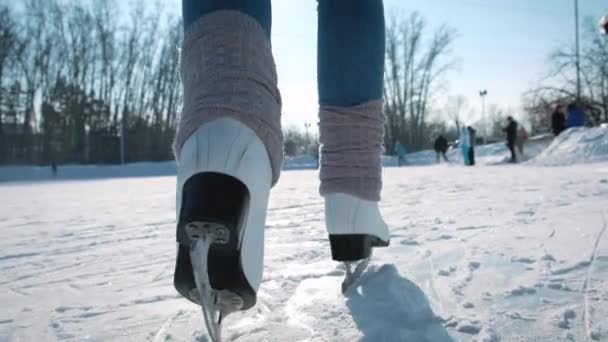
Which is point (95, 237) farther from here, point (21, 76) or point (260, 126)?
point (21, 76)

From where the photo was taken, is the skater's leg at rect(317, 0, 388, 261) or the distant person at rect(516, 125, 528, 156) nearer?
the skater's leg at rect(317, 0, 388, 261)

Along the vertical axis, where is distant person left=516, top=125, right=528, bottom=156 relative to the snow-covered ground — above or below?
above

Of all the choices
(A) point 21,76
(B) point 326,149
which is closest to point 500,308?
(B) point 326,149

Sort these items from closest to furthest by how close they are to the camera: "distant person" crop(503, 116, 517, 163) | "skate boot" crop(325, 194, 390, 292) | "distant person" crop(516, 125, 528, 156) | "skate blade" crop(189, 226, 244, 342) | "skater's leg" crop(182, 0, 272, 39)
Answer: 1. "skate blade" crop(189, 226, 244, 342)
2. "skater's leg" crop(182, 0, 272, 39)
3. "skate boot" crop(325, 194, 390, 292)
4. "distant person" crop(503, 116, 517, 163)
5. "distant person" crop(516, 125, 528, 156)

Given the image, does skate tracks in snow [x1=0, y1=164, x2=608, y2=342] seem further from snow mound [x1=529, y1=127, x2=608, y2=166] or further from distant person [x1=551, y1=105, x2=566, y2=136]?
distant person [x1=551, y1=105, x2=566, y2=136]

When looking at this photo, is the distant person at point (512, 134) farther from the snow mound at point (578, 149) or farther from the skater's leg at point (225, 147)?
the skater's leg at point (225, 147)

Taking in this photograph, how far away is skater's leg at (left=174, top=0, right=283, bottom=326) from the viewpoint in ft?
1.21

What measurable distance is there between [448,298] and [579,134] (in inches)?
358

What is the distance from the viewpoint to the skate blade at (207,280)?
0.36 meters

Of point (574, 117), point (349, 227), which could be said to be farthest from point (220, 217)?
point (574, 117)

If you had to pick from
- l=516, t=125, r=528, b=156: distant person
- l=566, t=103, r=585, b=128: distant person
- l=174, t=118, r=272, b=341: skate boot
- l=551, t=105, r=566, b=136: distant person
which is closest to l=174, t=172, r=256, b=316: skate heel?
l=174, t=118, r=272, b=341: skate boot

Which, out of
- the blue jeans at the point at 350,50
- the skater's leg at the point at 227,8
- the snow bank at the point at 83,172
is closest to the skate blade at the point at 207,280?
the skater's leg at the point at 227,8

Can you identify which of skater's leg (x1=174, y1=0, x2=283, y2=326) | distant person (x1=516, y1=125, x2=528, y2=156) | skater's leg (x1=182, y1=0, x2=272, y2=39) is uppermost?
distant person (x1=516, y1=125, x2=528, y2=156)

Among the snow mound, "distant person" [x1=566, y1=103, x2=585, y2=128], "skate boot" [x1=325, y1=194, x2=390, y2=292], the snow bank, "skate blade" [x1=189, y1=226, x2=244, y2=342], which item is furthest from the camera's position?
the snow bank
